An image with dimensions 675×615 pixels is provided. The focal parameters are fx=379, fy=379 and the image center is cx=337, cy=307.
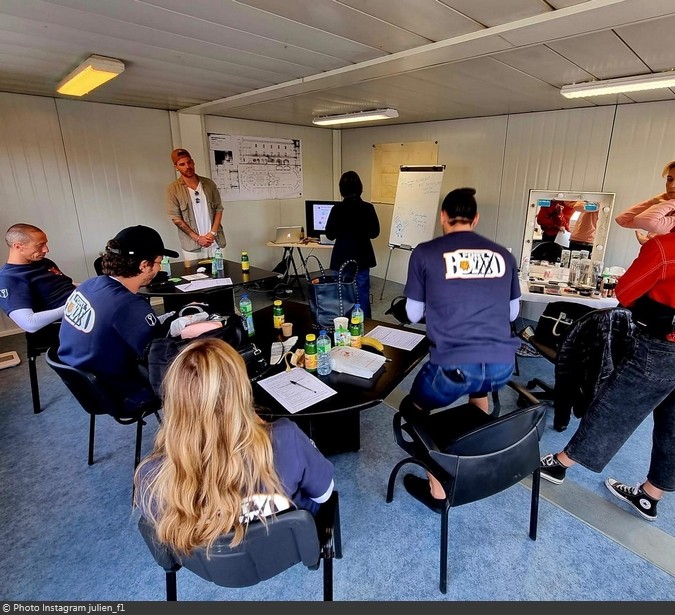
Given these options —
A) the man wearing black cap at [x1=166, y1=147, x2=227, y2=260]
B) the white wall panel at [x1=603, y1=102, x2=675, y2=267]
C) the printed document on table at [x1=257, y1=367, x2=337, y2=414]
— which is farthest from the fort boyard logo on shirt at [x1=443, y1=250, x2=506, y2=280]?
the man wearing black cap at [x1=166, y1=147, x2=227, y2=260]

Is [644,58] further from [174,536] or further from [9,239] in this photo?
[9,239]

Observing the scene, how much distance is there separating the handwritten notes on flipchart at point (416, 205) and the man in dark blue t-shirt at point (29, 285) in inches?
156

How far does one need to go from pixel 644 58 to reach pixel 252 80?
2588mm

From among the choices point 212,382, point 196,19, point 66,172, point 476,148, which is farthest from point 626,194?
point 66,172

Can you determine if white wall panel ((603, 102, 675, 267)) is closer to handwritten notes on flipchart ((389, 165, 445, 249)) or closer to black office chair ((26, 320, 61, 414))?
handwritten notes on flipchart ((389, 165, 445, 249))

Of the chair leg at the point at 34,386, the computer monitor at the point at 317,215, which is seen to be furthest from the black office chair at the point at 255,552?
the computer monitor at the point at 317,215

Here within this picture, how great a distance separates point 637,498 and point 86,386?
2.73 meters

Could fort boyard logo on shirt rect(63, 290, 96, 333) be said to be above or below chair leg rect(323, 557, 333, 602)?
above

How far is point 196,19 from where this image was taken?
5.86 ft

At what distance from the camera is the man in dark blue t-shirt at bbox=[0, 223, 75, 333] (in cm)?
240

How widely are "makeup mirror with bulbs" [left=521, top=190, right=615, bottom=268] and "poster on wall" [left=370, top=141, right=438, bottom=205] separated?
1.71 meters

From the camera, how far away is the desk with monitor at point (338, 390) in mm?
1506

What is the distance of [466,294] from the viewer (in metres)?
1.60

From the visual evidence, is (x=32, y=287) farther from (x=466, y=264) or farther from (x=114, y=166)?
(x=466, y=264)
